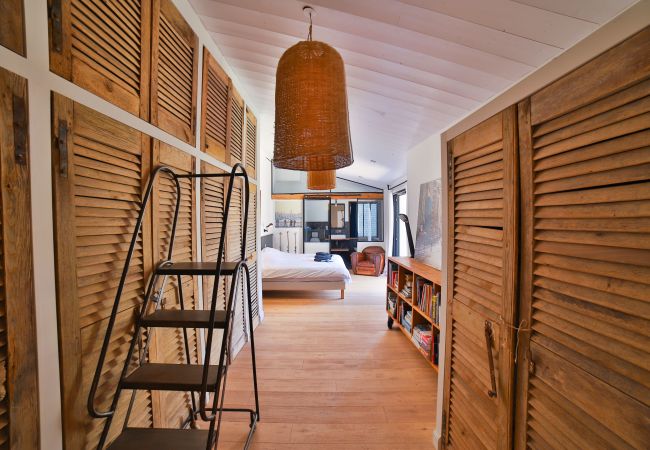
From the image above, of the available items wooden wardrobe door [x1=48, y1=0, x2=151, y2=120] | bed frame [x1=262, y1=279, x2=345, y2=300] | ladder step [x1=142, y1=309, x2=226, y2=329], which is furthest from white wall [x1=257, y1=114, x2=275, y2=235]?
Answer: ladder step [x1=142, y1=309, x2=226, y2=329]

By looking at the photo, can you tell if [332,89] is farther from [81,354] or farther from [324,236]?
[324,236]

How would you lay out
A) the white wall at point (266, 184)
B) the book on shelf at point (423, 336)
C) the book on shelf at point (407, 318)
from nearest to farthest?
1. the book on shelf at point (423, 336)
2. the book on shelf at point (407, 318)
3. the white wall at point (266, 184)

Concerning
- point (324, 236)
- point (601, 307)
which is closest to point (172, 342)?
point (601, 307)

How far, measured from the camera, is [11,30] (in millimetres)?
726

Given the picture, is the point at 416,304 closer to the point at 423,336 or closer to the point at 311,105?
the point at 423,336

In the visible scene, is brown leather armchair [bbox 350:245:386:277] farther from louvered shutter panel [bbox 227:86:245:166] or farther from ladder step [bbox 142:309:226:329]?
ladder step [bbox 142:309:226:329]

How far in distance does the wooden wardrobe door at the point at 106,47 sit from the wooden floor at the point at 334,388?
1.96m

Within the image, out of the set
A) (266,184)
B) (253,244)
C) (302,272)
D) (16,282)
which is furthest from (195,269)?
(266,184)

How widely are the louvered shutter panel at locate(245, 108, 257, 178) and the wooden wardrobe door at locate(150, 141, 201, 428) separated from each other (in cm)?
131

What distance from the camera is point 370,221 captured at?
7.48m

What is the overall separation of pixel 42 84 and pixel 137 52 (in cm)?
56

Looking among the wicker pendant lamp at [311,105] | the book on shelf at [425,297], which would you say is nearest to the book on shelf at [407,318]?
the book on shelf at [425,297]

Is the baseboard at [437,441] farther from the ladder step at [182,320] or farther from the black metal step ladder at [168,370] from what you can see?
the ladder step at [182,320]

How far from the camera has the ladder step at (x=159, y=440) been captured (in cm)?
102
